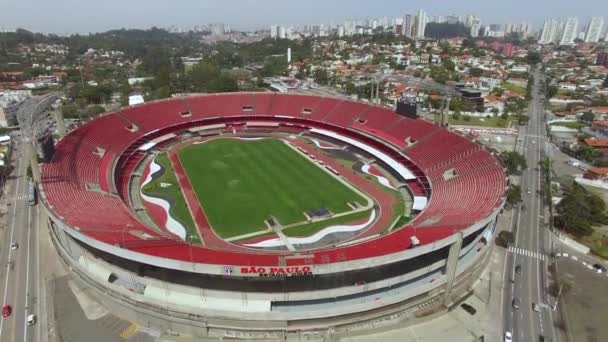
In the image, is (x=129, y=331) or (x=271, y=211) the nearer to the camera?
(x=129, y=331)

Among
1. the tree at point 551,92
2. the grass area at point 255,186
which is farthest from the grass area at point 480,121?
the grass area at point 255,186

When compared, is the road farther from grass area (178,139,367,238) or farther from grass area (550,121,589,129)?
grass area (550,121,589,129)

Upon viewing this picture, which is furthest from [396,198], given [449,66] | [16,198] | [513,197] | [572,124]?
[449,66]

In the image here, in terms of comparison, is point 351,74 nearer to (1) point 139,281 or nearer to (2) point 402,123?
(2) point 402,123

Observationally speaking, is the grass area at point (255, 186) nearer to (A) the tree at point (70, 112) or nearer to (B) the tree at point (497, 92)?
(A) the tree at point (70, 112)

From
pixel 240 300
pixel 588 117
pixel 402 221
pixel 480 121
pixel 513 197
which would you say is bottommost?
pixel 480 121

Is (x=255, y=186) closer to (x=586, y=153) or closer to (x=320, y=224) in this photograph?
(x=320, y=224)
